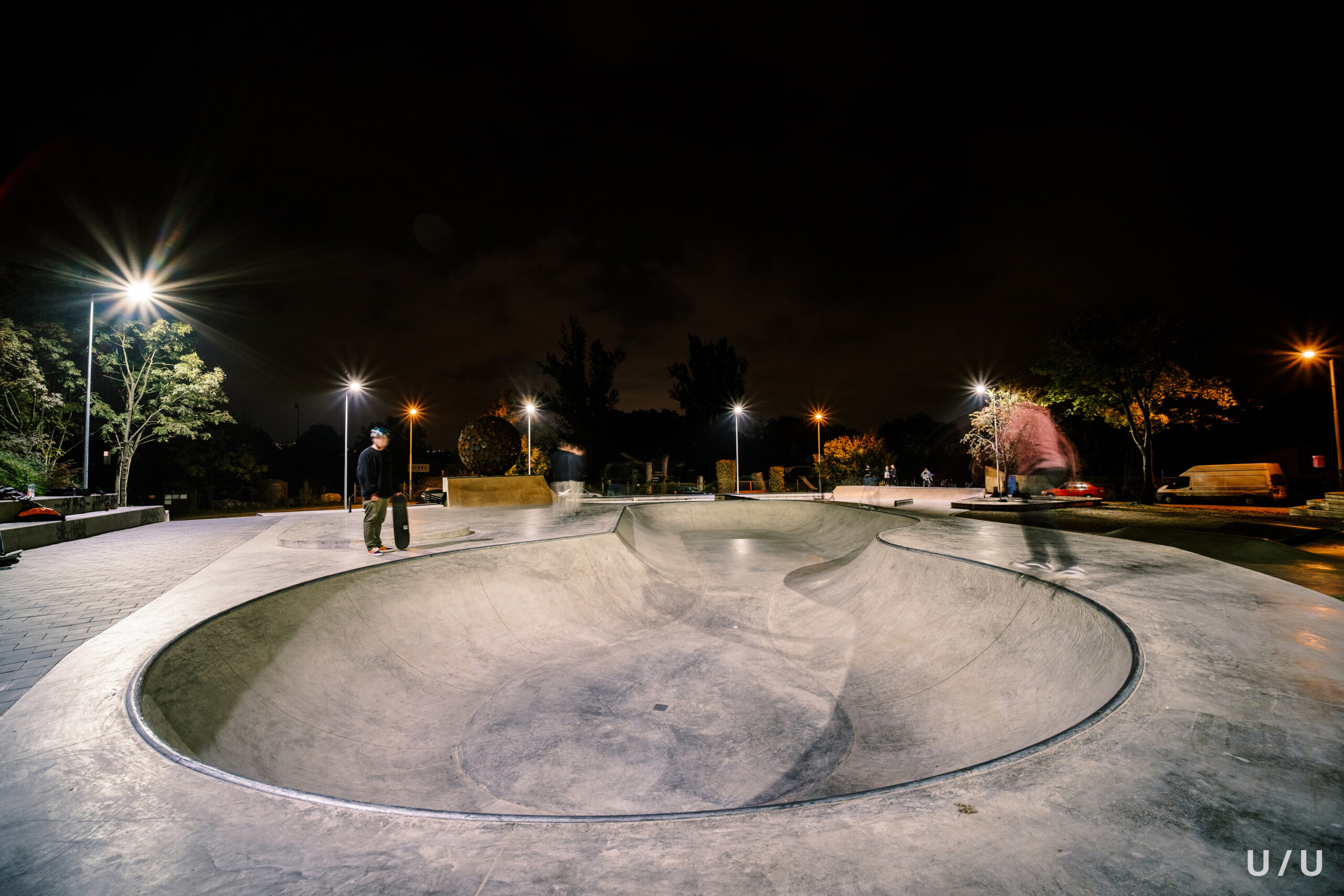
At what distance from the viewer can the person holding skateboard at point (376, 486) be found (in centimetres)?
762

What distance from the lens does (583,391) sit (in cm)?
4366

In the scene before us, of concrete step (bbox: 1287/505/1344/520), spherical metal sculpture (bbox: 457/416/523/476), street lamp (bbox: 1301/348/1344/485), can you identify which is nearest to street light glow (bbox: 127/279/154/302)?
spherical metal sculpture (bbox: 457/416/523/476)

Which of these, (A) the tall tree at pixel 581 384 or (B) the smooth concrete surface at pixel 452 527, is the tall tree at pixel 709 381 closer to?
(A) the tall tree at pixel 581 384

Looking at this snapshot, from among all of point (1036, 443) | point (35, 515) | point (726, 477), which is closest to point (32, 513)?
point (35, 515)

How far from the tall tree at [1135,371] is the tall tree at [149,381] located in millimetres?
37384

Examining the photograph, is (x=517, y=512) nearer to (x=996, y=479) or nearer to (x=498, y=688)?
(x=498, y=688)

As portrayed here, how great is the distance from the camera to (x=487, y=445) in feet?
57.1

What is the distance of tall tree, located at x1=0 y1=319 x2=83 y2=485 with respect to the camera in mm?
18125

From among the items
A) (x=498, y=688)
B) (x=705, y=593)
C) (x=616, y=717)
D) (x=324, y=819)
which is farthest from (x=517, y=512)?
(x=324, y=819)

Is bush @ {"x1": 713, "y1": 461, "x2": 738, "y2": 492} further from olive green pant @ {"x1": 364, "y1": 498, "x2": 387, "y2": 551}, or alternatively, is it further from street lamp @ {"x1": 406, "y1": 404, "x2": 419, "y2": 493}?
olive green pant @ {"x1": 364, "y1": 498, "x2": 387, "y2": 551}

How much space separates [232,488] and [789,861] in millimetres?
44488

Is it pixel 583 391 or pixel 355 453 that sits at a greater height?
pixel 583 391

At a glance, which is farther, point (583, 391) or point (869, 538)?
point (583, 391)

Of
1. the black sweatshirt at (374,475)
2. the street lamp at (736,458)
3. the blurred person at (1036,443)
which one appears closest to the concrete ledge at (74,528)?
the black sweatshirt at (374,475)
